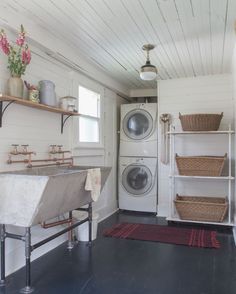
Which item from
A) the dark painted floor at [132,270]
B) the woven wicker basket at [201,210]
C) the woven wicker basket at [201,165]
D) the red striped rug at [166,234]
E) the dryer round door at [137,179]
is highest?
the woven wicker basket at [201,165]

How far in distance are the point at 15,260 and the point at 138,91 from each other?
13.6 feet

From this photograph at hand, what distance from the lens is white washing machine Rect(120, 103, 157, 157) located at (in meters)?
5.19

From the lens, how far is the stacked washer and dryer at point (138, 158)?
204 inches

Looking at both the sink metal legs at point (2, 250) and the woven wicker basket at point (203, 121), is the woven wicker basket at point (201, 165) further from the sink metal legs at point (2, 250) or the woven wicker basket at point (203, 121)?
the sink metal legs at point (2, 250)

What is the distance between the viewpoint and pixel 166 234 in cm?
393

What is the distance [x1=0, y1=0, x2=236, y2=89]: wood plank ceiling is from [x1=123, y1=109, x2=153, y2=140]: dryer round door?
116 cm

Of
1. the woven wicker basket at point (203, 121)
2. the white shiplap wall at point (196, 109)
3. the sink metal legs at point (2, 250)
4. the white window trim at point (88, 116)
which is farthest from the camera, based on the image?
the white shiplap wall at point (196, 109)

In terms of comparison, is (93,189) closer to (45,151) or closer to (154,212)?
(45,151)

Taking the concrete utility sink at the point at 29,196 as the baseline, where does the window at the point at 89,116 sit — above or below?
above

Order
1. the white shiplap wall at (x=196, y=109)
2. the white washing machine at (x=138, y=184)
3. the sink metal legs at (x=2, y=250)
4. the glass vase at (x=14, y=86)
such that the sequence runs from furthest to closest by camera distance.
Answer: the white washing machine at (x=138, y=184) → the white shiplap wall at (x=196, y=109) → the glass vase at (x=14, y=86) → the sink metal legs at (x=2, y=250)

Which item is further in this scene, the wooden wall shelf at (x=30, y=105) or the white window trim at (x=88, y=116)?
the white window trim at (x=88, y=116)

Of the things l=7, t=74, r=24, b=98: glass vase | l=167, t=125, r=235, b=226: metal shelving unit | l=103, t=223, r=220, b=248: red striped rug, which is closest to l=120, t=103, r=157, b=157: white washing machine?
l=167, t=125, r=235, b=226: metal shelving unit

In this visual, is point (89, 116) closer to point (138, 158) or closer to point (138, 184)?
point (138, 158)

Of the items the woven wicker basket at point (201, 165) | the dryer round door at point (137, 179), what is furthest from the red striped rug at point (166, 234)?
the dryer round door at point (137, 179)
